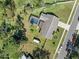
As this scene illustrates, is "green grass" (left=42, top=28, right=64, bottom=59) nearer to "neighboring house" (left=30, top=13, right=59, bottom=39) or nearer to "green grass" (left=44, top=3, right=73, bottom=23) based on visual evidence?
"neighboring house" (left=30, top=13, right=59, bottom=39)

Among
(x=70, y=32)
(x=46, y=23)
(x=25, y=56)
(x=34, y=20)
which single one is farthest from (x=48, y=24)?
(x=25, y=56)

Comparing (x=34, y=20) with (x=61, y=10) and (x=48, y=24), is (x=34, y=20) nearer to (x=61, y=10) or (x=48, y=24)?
(x=48, y=24)

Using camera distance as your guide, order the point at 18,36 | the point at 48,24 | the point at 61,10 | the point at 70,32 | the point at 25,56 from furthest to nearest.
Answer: the point at 61,10, the point at 70,32, the point at 18,36, the point at 25,56, the point at 48,24

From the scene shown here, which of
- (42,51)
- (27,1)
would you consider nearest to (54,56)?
(42,51)

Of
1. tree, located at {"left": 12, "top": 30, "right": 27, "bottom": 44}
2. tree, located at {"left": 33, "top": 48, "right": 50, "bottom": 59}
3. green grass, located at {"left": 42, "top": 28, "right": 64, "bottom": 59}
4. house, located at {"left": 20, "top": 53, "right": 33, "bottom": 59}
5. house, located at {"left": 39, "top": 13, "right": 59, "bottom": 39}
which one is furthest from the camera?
green grass, located at {"left": 42, "top": 28, "right": 64, "bottom": 59}

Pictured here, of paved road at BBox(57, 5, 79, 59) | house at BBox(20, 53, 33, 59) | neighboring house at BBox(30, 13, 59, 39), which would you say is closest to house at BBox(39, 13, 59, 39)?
neighboring house at BBox(30, 13, 59, 39)

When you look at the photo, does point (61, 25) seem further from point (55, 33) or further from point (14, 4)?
point (14, 4)

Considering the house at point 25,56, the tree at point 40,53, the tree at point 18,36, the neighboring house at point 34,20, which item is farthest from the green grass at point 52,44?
the tree at point 18,36

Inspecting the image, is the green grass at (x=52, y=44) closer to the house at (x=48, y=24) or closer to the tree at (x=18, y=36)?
the house at (x=48, y=24)
